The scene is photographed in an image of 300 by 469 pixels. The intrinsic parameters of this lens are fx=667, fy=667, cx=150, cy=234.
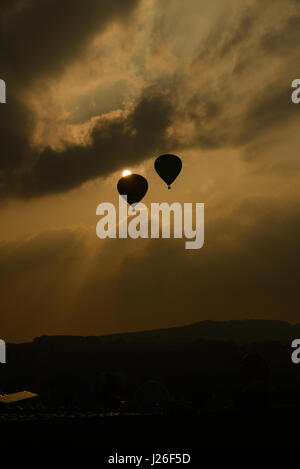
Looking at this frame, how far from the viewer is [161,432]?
34656 mm

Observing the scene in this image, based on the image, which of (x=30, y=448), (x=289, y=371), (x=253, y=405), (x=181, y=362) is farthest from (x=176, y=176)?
(x=181, y=362)

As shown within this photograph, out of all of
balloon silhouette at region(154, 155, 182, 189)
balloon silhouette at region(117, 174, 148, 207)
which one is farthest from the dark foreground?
balloon silhouette at region(154, 155, 182, 189)

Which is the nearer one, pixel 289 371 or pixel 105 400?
pixel 105 400

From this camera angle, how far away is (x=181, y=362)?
164750mm

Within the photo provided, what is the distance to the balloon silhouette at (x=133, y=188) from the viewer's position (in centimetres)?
5319

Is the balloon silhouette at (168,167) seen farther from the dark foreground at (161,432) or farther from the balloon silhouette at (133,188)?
the dark foreground at (161,432)

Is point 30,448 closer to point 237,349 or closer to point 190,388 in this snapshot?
point 190,388

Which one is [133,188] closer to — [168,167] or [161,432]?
[168,167]

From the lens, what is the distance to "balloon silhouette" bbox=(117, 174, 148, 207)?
53.2 metres

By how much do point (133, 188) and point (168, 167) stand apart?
380cm

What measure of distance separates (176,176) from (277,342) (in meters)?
125

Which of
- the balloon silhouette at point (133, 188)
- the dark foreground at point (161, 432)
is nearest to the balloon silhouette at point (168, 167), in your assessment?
the balloon silhouette at point (133, 188)
